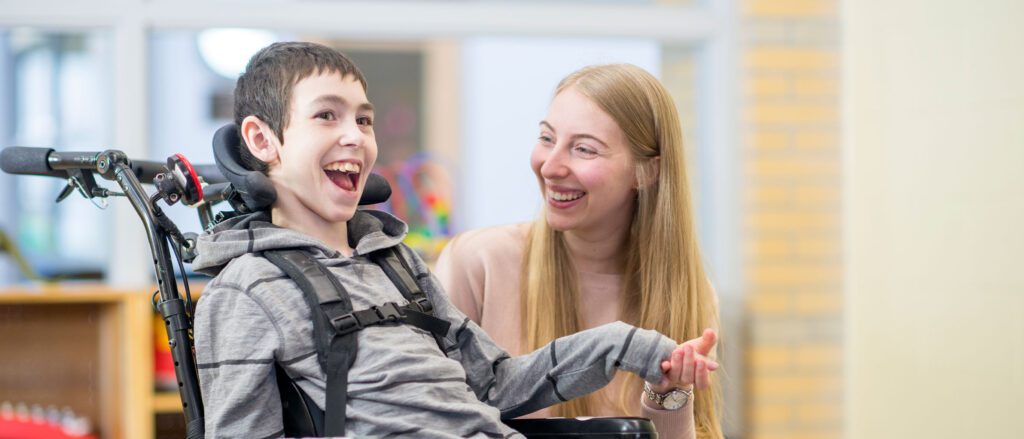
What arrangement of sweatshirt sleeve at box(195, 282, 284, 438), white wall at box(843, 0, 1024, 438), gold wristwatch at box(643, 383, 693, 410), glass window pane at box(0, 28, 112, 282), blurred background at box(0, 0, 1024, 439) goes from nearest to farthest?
sweatshirt sleeve at box(195, 282, 284, 438), gold wristwatch at box(643, 383, 693, 410), white wall at box(843, 0, 1024, 438), blurred background at box(0, 0, 1024, 439), glass window pane at box(0, 28, 112, 282)

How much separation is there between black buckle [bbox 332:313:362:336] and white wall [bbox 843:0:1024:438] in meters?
2.25

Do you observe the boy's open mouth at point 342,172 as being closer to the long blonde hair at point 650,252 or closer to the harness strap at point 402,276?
the harness strap at point 402,276

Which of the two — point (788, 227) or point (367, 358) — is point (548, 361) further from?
point (788, 227)

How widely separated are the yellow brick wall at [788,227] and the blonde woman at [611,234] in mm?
2038

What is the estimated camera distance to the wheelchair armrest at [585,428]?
1591mm

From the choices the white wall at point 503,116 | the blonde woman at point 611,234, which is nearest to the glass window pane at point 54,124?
the white wall at point 503,116

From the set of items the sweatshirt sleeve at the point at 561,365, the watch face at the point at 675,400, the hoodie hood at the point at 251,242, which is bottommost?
the watch face at the point at 675,400

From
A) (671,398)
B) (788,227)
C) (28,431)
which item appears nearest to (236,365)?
(671,398)

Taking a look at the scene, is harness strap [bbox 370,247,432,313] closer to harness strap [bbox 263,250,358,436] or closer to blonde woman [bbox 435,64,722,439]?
harness strap [bbox 263,250,358,436]

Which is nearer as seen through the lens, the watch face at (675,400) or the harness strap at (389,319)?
the harness strap at (389,319)

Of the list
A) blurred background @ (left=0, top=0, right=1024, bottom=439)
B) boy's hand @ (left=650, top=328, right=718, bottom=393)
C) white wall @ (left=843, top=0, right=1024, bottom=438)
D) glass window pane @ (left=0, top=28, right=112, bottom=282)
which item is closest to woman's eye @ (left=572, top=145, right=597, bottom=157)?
boy's hand @ (left=650, top=328, right=718, bottom=393)

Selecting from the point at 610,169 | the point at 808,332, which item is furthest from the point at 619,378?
the point at 808,332

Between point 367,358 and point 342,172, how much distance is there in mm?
281

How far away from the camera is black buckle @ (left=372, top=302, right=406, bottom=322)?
150cm
